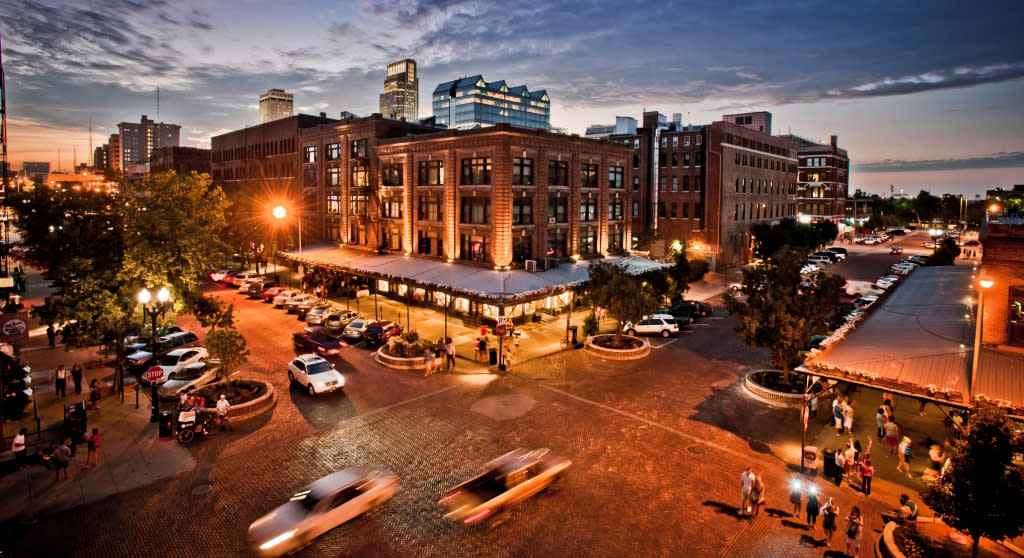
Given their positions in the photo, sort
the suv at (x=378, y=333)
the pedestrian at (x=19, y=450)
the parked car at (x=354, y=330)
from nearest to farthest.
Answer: the pedestrian at (x=19, y=450)
the suv at (x=378, y=333)
the parked car at (x=354, y=330)

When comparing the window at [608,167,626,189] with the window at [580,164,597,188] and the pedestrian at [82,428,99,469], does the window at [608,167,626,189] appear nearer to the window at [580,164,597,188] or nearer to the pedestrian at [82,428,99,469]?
the window at [580,164,597,188]

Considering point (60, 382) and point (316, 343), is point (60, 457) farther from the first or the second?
point (316, 343)

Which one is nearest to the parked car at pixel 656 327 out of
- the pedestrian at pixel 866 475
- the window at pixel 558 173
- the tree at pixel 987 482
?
the window at pixel 558 173

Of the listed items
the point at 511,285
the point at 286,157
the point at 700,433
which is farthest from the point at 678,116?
the point at 700,433

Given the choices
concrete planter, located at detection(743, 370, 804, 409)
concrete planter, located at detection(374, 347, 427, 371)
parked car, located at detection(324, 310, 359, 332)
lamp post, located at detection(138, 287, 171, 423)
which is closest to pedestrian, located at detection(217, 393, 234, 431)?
lamp post, located at detection(138, 287, 171, 423)

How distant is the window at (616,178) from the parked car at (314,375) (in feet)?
106

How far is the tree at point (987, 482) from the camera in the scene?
11.7 metres

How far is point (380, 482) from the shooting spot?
16.0 metres

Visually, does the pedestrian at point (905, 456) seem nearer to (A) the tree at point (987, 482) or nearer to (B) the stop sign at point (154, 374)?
(A) the tree at point (987, 482)

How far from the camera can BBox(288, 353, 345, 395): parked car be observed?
2516 centimetres

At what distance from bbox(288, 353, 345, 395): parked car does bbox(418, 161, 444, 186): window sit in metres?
23.3

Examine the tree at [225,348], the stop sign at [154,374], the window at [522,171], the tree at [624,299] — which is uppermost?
the window at [522,171]

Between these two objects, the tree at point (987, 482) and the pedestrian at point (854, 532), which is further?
the pedestrian at point (854, 532)

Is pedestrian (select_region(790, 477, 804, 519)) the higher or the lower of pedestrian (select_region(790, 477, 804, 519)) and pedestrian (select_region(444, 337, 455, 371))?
the lower
